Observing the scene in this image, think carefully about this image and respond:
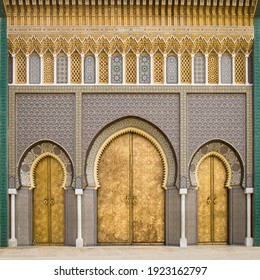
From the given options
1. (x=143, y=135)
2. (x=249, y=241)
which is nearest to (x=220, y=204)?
(x=249, y=241)

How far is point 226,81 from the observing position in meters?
13.2

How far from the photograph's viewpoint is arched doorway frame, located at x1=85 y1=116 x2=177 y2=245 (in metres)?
13.1

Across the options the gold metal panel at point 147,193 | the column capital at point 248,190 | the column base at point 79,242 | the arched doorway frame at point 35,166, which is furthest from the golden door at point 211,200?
the arched doorway frame at point 35,166

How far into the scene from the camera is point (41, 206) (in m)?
13.1

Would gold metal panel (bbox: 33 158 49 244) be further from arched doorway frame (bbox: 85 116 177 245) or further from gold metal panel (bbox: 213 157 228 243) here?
gold metal panel (bbox: 213 157 228 243)

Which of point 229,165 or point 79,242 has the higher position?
point 229,165

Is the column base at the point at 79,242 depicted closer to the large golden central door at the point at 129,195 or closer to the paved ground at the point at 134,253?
the paved ground at the point at 134,253

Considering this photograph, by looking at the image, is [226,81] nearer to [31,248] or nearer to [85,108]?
[85,108]

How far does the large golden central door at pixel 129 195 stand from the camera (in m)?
13.2

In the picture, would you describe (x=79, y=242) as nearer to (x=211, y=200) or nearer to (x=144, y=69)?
(x=211, y=200)

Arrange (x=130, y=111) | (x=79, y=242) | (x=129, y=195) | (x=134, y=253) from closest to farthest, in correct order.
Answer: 1. (x=134, y=253)
2. (x=79, y=242)
3. (x=130, y=111)
4. (x=129, y=195)

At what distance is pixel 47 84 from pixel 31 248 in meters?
2.72

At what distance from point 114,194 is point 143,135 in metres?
1.11

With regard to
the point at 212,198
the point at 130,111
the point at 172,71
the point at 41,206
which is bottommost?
the point at 41,206
